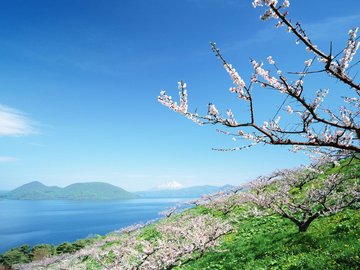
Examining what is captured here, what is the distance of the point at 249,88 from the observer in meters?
5.30

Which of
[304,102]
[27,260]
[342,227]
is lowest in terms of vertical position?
[27,260]

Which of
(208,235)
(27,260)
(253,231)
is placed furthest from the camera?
(27,260)

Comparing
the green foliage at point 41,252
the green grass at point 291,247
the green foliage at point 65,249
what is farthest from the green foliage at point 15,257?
the green grass at point 291,247

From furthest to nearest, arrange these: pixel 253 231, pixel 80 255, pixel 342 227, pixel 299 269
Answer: pixel 80 255 → pixel 253 231 → pixel 342 227 → pixel 299 269

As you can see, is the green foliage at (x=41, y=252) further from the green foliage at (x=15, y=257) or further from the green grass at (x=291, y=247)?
the green grass at (x=291, y=247)

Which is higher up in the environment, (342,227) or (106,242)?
(342,227)

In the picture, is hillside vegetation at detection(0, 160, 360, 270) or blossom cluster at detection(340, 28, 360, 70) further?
hillside vegetation at detection(0, 160, 360, 270)

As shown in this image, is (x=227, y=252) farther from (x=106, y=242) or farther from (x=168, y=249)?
(x=106, y=242)

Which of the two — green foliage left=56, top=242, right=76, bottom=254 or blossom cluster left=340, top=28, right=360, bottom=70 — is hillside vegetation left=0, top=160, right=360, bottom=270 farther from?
green foliage left=56, top=242, right=76, bottom=254

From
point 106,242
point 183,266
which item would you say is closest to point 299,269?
point 183,266

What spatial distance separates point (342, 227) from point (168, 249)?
28.3ft

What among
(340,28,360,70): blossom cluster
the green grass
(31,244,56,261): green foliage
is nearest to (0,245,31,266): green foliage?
(31,244,56,261): green foliage

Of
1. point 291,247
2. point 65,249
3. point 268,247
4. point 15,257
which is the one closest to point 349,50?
point 291,247

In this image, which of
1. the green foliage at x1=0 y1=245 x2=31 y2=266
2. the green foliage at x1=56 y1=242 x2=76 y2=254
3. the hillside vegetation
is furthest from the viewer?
the green foliage at x1=0 y1=245 x2=31 y2=266
